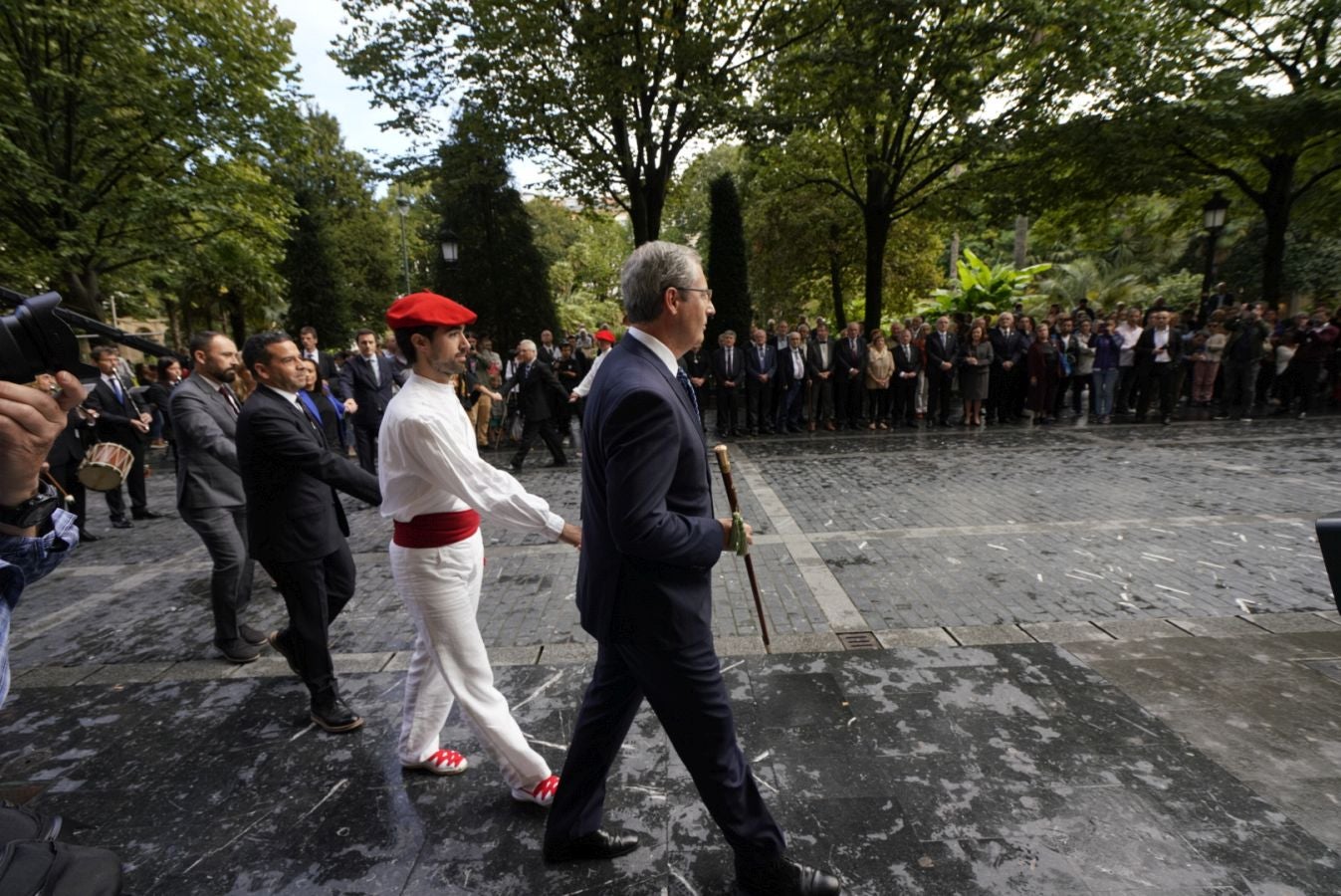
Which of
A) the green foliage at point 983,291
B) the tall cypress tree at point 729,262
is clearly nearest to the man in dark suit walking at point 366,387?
the tall cypress tree at point 729,262

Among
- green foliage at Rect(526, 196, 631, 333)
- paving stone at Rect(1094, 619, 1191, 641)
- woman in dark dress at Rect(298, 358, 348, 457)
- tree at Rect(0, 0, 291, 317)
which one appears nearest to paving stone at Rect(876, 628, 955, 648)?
paving stone at Rect(1094, 619, 1191, 641)

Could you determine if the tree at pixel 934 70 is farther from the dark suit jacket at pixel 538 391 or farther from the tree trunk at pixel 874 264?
the dark suit jacket at pixel 538 391

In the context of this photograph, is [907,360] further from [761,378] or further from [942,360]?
[761,378]

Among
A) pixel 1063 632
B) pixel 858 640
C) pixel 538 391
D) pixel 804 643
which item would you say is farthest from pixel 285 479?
pixel 538 391

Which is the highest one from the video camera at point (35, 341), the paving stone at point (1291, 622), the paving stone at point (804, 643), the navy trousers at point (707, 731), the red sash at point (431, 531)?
the video camera at point (35, 341)

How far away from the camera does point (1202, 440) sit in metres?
10.7

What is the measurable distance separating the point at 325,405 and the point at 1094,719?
440 inches

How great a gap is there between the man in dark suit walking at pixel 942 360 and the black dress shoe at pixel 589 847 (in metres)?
11.8

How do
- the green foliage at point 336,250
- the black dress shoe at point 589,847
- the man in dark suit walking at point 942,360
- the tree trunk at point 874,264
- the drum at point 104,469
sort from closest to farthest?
1. the black dress shoe at point 589,847
2. the drum at point 104,469
3. the man in dark suit walking at point 942,360
4. the tree trunk at point 874,264
5. the green foliage at point 336,250

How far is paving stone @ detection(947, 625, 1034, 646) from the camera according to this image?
415 centimetres

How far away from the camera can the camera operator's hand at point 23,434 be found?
1441 millimetres

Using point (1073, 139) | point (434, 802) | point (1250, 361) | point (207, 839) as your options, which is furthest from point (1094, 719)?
→ point (1073, 139)

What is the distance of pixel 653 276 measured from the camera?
210 cm

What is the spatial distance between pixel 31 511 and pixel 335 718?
2226 mm
